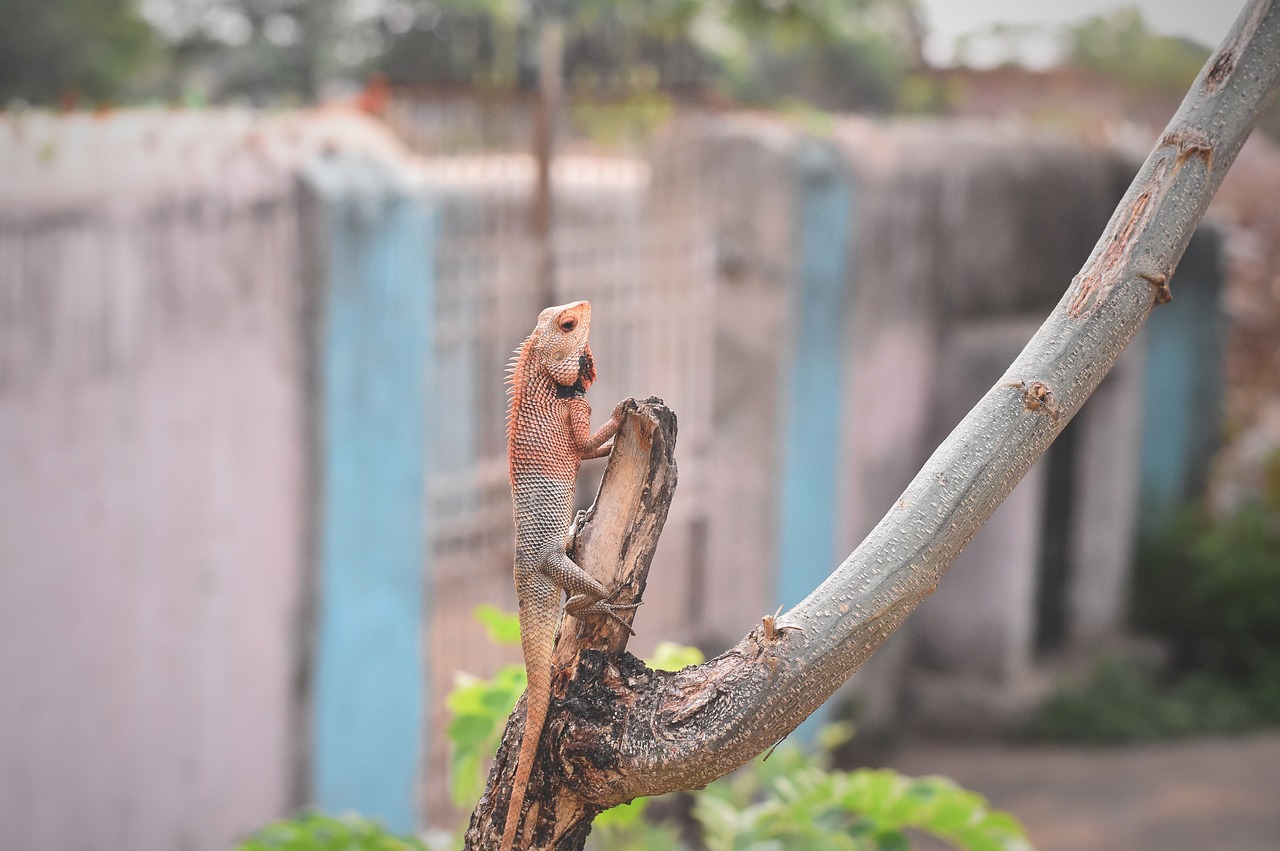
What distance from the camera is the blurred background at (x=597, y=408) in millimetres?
3828

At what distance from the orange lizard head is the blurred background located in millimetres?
2099

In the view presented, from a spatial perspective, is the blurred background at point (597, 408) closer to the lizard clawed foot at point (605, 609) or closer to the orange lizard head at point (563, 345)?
the orange lizard head at point (563, 345)

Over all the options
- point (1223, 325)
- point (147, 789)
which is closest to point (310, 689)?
point (147, 789)

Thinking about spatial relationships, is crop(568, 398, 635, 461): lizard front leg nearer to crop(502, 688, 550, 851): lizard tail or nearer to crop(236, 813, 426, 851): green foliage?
crop(502, 688, 550, 851): lizard tail

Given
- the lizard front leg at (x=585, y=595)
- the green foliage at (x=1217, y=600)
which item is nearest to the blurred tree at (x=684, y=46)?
the lizard front leg at (x=585, y=595)

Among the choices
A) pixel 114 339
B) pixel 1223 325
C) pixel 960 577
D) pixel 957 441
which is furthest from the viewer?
pixel 1223 325

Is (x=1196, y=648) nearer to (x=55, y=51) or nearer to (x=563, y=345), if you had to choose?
(x=563, y=345)

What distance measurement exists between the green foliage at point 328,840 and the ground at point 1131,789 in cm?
431

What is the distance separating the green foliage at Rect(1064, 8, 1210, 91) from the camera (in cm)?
1136

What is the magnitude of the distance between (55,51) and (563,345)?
14000mm

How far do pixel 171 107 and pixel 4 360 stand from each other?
Answer: 1373 millimetres

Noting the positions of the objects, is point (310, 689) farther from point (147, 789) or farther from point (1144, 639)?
point (1144, 639)

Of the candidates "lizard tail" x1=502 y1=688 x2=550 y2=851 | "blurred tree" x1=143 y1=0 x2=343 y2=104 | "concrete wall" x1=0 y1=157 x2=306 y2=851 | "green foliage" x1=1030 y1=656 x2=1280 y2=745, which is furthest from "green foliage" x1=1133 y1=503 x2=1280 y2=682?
"blurred tree" x1=143 y1=0 x2=343 y2=104

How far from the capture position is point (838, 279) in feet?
21.5
